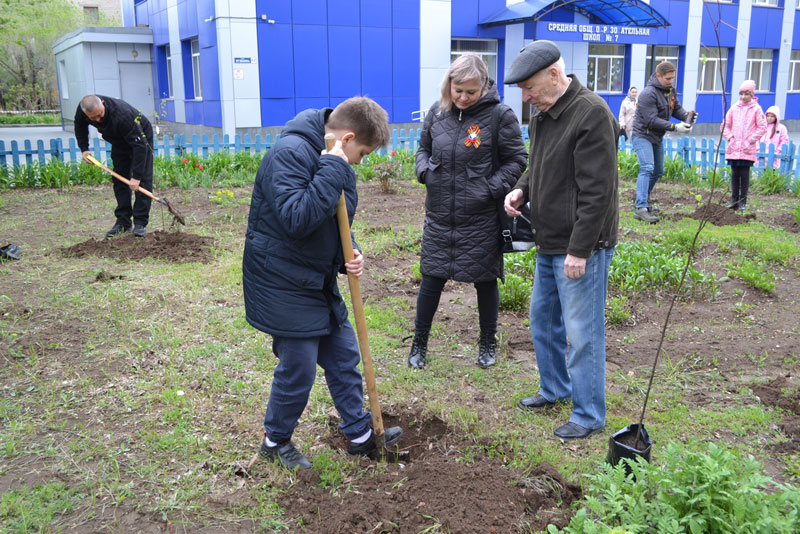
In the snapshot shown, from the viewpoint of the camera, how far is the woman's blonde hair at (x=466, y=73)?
3.62 m

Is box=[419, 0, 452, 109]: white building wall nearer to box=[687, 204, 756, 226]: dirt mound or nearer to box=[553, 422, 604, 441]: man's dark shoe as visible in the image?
box=[687, 204, 756, 226]: dirt mound

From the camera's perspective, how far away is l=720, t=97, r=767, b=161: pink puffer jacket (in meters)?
8.30

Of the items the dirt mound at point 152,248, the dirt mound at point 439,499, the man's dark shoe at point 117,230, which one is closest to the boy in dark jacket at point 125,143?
the man's dark shoe at point 117,230

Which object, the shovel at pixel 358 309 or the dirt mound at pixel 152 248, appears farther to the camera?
the dirt mound at pixel 152 248

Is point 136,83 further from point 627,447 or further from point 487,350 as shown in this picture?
point 627,447

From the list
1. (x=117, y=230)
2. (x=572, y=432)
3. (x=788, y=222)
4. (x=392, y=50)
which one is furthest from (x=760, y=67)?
(x=572, y=432)

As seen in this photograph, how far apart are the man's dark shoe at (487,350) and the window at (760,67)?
28106 mm

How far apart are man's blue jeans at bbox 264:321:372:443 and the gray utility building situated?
24572 millimetres

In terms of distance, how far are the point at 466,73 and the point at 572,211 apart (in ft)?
3.60

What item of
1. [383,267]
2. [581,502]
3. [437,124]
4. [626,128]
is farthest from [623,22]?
[581,502]

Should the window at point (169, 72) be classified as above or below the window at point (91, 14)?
below

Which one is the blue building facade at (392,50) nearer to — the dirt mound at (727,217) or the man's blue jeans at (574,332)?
the dirt mound at (727,217)

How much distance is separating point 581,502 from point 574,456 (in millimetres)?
590

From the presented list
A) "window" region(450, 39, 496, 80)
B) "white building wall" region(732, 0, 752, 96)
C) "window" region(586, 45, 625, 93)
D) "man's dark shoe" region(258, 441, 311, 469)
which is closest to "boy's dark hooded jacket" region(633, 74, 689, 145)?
"man's dark shoe" region(258, 441, 311, 469)
